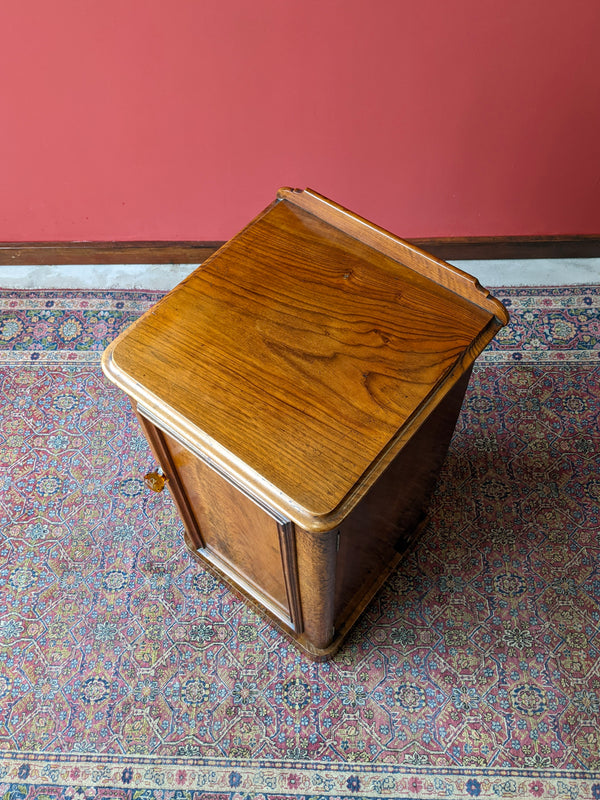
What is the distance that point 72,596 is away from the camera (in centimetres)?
153

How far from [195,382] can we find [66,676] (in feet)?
2.65

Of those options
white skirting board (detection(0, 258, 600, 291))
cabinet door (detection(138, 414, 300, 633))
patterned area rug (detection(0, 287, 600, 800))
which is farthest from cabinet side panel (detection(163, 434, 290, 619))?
white skirting board (detection(0, 258, 600, 291))

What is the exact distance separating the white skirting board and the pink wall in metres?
0.10

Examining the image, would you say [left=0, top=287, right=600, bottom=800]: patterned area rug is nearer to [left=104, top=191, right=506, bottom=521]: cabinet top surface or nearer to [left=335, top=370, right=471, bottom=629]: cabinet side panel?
[left=335, top=370, right=471, bottom=629]: cabinet side panel

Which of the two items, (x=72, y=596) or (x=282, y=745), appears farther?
(x=72, y=596)

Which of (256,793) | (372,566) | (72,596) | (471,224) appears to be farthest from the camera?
(471,224)

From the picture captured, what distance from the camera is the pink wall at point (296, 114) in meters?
1.51

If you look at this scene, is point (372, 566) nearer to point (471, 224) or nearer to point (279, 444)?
point (279, 444)

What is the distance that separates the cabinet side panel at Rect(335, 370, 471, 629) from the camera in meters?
1.11

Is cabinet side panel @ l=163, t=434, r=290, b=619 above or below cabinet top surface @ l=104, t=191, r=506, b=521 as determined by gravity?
below

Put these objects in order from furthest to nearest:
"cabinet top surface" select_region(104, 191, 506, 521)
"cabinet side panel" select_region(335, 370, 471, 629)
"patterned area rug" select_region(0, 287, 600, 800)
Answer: "patterned area rug" select_region(0, 287, 600, 800), "cabinet side panel" select_region(335, 370, 471, 629), "cabinet top surface" select_region(104, 191, 506, 521)

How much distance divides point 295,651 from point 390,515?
39 centimetres

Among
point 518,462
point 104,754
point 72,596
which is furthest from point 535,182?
point 104,754

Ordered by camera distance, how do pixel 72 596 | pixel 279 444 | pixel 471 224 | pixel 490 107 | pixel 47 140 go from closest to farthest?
pixel 279 444 < pixel 72 596 < pixel 490 107 < pixel 47 140 < pixel 471 224
